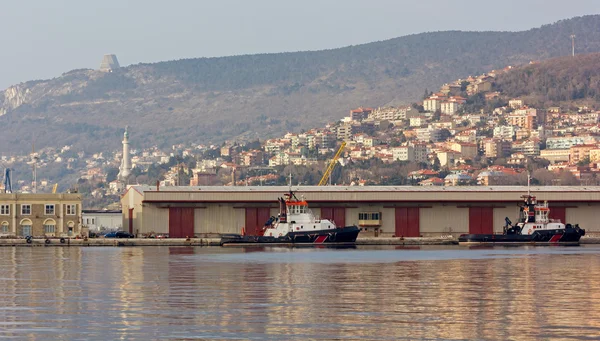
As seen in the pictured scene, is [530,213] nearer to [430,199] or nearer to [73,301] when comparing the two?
[430,199]

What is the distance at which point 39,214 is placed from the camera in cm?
10200

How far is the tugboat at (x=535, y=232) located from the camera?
94188 mm

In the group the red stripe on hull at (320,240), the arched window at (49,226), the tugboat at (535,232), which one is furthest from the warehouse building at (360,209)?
the arched window at (49,226)

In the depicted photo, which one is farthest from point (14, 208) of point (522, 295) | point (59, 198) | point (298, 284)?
point (522, 295)

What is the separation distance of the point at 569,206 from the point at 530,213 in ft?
21.0

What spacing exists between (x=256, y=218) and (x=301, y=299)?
57.0 metres

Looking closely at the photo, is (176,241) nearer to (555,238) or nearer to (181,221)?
(181,221)

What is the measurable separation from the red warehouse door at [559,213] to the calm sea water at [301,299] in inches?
1228

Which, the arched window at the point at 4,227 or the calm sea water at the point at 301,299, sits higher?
the arched window at the point at 4,227

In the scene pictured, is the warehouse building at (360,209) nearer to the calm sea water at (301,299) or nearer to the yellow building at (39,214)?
the yellow building at (39,214)

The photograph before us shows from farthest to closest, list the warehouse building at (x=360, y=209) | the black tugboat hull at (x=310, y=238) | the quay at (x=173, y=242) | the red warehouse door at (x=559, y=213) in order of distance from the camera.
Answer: the red warehouse door at (x=559, y=213)
the warehouse building at (x=360, y=209)
the quay at (x=173, y=242)
the black tugboat hull at (x=310, y=238)

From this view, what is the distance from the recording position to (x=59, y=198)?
335 feet

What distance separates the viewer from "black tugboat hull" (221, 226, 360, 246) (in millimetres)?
91750

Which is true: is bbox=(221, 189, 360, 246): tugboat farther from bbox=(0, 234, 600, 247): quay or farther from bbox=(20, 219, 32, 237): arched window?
bbox=(20, 219, 32, 237): arched window
